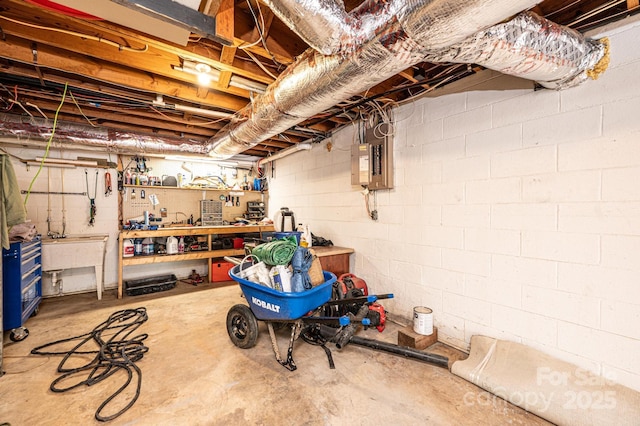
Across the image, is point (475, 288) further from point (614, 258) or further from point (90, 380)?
point (90, 380)

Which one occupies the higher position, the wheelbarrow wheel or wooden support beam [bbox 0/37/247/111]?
wooden support beam [bbox 0/37/247/111]

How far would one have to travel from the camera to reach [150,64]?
2.01m

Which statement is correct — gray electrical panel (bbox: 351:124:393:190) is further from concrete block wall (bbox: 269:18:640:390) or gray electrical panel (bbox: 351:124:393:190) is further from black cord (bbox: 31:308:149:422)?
black cord (bbox: 31:308:149:422)

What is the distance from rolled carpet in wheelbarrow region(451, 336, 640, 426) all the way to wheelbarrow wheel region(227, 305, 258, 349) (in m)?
1.55

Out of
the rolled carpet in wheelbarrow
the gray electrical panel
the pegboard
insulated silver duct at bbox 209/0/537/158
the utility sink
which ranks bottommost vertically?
the rolled carpet in wheelbarrow

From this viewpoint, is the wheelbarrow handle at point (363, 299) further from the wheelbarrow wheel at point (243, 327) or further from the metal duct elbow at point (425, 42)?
the metal duct elbow at point (425, 42)

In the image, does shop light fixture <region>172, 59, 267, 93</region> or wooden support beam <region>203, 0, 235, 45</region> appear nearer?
wooden support beam <region>203, 0, 235, 45</region>

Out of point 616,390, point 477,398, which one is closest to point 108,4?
point 477,398

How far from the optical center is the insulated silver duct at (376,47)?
3.39 feet

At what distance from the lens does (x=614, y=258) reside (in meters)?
1.48

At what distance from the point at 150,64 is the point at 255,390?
8.30ft

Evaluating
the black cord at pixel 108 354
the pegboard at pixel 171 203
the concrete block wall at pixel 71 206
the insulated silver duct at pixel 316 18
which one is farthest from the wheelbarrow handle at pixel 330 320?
the concrete block wall at pixel 71 206

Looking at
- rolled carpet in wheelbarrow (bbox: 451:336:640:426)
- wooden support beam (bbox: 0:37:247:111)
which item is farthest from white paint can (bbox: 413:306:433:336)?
wooden support beam (bbox: 0:37:247:111)

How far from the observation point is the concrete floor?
1489 millimetres
